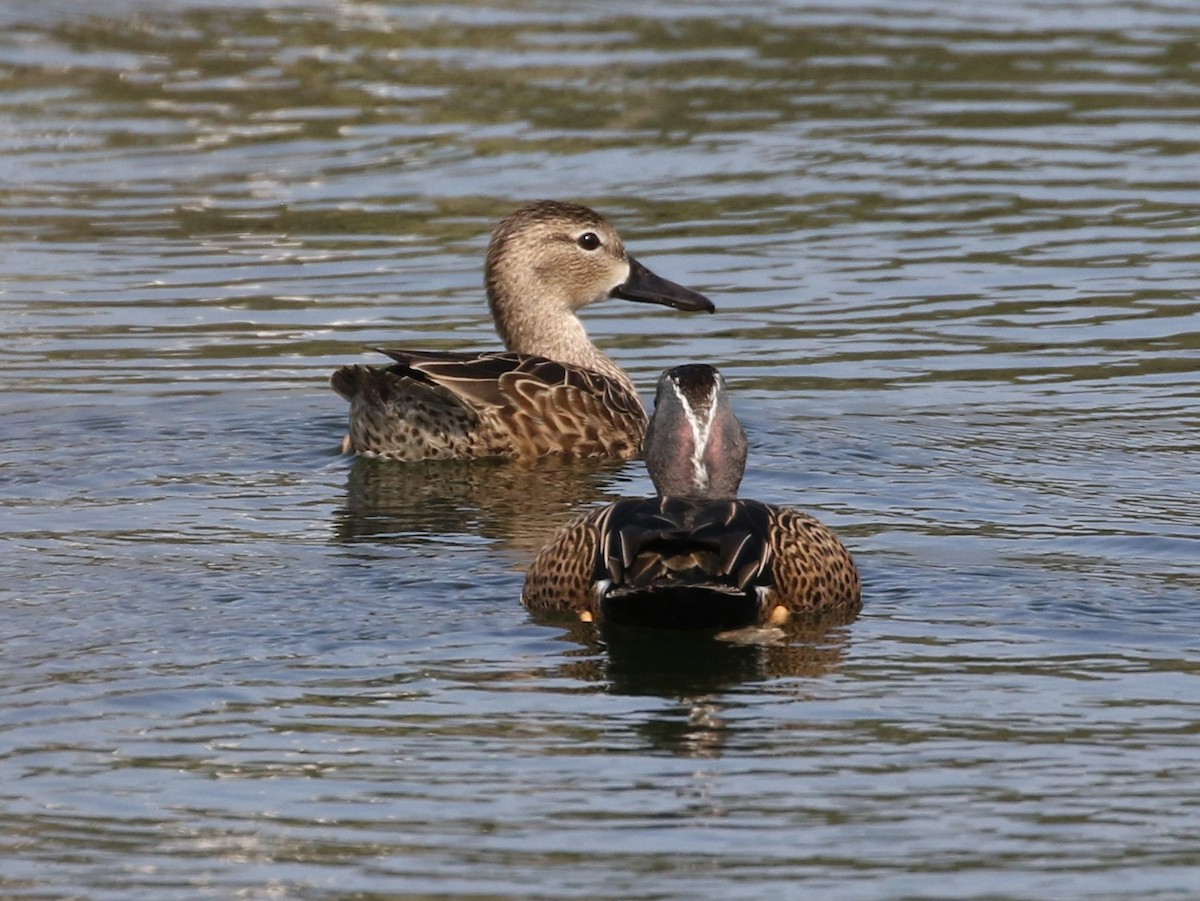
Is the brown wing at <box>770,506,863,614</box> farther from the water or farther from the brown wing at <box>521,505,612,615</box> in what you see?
the brown wing at <box>521,505,612,615</box>

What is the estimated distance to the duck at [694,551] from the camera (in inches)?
324

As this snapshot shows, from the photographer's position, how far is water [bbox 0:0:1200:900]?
657 cm

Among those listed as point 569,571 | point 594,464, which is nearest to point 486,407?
point 594,464

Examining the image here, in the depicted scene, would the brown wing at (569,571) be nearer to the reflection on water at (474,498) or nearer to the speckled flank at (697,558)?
the speckled flank at (697,558)

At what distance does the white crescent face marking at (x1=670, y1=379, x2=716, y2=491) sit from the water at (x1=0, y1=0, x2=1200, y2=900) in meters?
0.79

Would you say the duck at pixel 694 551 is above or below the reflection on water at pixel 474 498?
above

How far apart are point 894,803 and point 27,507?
16.8 feet

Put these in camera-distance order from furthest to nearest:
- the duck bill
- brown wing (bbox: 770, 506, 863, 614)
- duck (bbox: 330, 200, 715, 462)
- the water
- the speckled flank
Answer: the duck bill, duck (bbox: 330, 200, 715, 462), brown wing (bbox: 770, 506, 863, 614), the speckled flank, the water

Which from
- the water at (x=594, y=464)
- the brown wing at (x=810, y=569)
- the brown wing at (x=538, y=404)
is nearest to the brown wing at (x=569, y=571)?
the water at (x=594, y=464)

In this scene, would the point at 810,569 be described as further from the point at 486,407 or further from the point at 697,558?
the point at 486,407

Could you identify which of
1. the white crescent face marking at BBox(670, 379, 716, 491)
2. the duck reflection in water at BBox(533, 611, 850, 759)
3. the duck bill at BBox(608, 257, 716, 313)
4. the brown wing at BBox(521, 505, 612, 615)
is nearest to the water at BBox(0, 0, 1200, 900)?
the duck reflection in water at BBox(533, 611, 850, 759)

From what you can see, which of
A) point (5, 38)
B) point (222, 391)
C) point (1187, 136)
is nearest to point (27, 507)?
point (222, 391)

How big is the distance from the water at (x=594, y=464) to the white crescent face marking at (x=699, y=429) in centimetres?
79

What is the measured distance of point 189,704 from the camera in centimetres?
762
